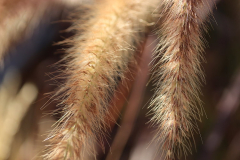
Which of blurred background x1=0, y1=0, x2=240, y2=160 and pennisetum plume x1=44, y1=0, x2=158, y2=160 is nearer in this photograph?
pennisetum plume x1=44, y1=0, x2=158, y2=160

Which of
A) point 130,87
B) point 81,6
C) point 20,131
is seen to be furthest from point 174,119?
point 20,131

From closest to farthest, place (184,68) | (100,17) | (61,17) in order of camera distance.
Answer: (184,68) → (100,17) → (61,17)

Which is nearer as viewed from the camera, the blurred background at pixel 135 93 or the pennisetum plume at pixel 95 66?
the pennisetum plume at pixel 95 66

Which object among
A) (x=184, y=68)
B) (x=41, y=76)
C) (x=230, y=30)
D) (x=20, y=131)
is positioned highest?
(x=230, y=30)

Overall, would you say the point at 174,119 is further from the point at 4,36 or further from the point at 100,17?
the point at 4,36
